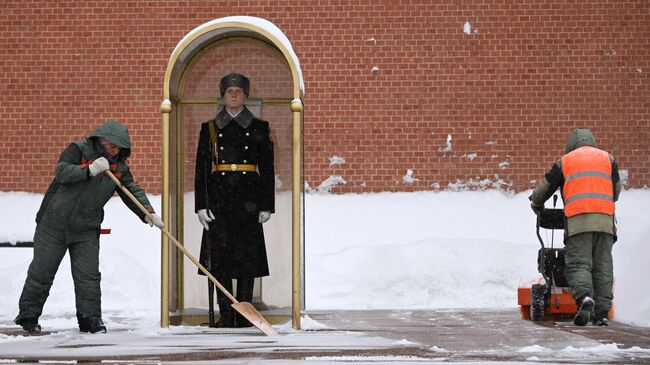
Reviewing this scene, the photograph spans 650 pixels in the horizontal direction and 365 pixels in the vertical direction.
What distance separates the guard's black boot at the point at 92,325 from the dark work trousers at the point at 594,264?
350 cm

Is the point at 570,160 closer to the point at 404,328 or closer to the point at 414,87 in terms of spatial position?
the point at 404,328

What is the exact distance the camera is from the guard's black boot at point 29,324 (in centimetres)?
844

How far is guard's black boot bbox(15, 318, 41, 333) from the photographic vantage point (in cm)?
844

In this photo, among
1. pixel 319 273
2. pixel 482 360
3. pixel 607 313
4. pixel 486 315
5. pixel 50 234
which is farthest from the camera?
pixel 319 273

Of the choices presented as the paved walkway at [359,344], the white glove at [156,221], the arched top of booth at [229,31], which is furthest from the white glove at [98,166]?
the paved walkway at [359,344]

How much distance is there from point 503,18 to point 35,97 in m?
5.66

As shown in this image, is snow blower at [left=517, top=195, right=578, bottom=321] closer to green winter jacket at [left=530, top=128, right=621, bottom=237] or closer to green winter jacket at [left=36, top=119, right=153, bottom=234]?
green winter jacket at [left=530, top=128, right=621, bottom=237]

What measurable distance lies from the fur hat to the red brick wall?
553cm

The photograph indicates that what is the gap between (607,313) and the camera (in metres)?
9.37

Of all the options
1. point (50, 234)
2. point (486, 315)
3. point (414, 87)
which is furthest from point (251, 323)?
point (414, 87)

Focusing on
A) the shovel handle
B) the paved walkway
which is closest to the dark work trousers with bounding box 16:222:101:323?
the paved walkway

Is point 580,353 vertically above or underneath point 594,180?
underneath

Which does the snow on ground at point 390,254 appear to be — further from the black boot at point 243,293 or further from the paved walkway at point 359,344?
the paved walkway at point 359,344

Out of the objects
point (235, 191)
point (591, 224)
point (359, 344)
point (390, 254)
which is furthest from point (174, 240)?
point (390, 254)
